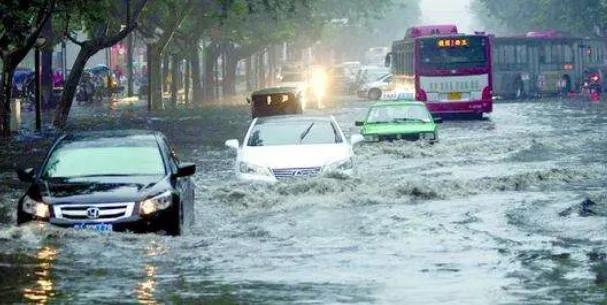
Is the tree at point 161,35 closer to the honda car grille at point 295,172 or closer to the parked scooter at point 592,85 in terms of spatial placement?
the parked scooter at point 592,85

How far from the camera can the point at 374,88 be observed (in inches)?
3268

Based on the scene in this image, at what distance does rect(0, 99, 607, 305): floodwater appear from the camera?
12.7m

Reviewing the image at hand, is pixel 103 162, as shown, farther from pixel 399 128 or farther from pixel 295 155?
pixel 399 128

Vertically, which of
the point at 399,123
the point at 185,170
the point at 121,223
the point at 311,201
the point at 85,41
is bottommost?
the point at 311,201

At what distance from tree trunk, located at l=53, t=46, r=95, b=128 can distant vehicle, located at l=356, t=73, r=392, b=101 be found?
37.6m

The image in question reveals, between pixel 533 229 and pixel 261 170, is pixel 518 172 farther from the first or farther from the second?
pixel 533 229

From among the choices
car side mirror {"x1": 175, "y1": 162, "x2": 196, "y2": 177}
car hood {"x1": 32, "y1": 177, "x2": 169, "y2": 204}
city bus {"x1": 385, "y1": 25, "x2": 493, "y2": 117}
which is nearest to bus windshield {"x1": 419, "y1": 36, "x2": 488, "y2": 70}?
city bus {"x1": 385, "y1": 25, "x2": 493, "y2": 117}

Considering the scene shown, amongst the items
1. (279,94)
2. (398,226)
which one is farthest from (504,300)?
(279,94)

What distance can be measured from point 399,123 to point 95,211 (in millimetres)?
19368

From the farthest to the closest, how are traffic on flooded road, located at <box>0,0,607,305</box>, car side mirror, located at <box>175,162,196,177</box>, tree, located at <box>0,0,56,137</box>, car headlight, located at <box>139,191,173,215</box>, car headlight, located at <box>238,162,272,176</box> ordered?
tree, located at <box>0,0,56,137</box>, car headlight, located at <box>238,162,272,176</box>, car side mirror, located at <box>175,162,196,177</box>, car headlight, located at <box>139,191,173,215</box>, traffic on flooded road, located at <box>0,0,607,305</box>

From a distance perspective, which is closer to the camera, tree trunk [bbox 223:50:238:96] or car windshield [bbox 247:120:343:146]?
car windshield [bbox 247:120:343:146]

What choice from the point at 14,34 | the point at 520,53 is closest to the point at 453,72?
the point at 14,34

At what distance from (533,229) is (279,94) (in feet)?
107

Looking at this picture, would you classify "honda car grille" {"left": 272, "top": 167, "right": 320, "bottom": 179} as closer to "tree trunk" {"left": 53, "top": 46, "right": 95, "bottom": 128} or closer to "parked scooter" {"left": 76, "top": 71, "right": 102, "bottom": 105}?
"tree trunk" {"left": 53, "top": 46, "right": 95, "bottom": 128}
